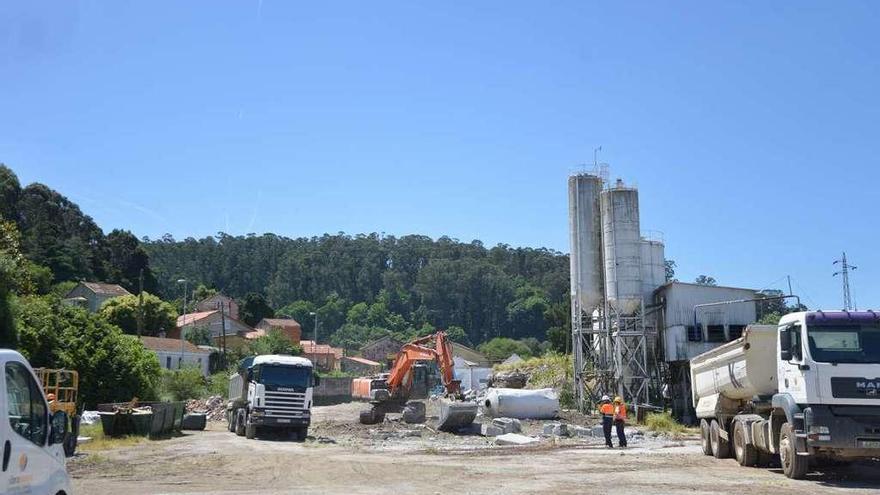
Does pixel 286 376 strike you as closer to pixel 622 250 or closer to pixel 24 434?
pixel 622 250

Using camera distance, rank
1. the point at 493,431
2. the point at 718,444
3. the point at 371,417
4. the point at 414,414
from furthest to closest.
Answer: the point at 371,417 < the point at 414,414 < the point at 493,431 < the point at 718,444

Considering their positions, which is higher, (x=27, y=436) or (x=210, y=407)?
(x=27, y=436)

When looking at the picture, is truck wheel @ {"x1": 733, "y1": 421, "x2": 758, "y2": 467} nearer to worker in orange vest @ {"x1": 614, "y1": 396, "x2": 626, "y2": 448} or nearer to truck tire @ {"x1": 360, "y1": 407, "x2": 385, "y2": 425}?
worker in orange vest @ {"x1": 614, "y1": 396, "x2": 626, "y2": 448}

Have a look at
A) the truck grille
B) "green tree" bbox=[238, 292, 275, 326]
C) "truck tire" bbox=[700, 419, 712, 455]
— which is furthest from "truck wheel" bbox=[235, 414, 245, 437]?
"green tree" bbox=[238, 292, 275, 326]

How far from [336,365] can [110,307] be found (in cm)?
4187

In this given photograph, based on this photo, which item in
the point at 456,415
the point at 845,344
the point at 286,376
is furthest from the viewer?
the point at 456,415

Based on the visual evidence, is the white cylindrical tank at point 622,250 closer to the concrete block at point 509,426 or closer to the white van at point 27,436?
the concrete block at point 509,426

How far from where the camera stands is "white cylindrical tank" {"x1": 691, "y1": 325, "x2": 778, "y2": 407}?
17719mm

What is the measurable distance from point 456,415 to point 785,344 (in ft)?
58.4

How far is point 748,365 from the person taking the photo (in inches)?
708

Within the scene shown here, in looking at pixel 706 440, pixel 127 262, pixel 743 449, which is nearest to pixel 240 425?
pixel 706 440

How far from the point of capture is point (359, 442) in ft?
97.5

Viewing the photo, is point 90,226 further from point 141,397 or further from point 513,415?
point 513,415

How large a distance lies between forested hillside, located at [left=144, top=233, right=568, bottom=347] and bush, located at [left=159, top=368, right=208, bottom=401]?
306ft
